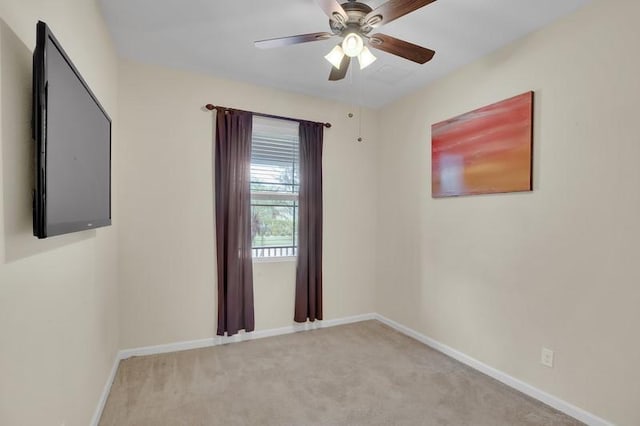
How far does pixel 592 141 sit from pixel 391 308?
2.49 m

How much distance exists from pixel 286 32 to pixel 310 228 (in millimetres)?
1903

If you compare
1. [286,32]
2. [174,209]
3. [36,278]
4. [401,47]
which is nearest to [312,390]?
[36,278]

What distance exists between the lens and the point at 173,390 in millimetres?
2279

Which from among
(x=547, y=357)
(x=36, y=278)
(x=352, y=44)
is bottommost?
(x=547, y=357)

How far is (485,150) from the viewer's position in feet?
8.54

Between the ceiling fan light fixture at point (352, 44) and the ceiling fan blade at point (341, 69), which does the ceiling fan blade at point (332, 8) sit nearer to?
the ceiling fan light fixture at point (352, 44)

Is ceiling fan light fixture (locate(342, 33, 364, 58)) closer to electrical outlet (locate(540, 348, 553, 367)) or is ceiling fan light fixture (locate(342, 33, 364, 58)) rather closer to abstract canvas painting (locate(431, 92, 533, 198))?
abstract canvas painting (locate(431, 92, 533, 198))

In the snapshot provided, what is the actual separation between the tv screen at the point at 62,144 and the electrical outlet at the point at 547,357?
9.36 feet

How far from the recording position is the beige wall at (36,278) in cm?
93

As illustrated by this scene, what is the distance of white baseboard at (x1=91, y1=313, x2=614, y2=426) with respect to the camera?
2000 mm

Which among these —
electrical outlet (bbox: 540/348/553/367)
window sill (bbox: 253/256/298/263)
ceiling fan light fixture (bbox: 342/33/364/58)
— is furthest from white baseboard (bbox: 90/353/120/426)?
electrical outlet (bbox: 540/348/553/367)

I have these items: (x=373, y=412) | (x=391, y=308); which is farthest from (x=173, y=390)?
(x=391, y=308)

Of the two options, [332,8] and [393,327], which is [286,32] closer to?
[332,8]

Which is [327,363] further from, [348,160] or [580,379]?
[348,160]
